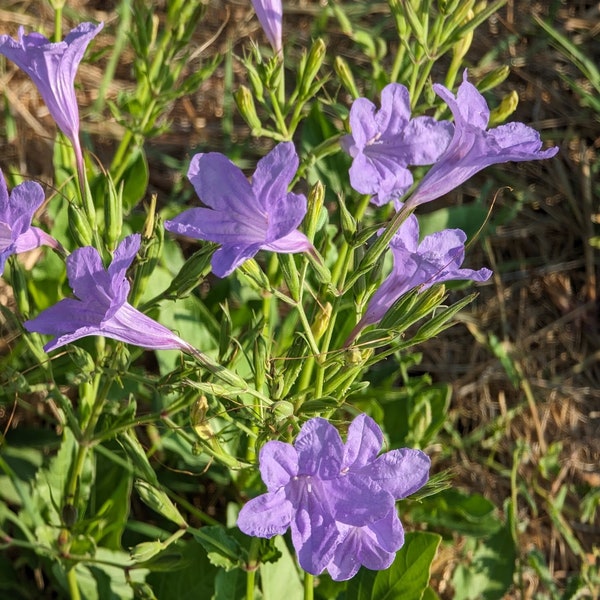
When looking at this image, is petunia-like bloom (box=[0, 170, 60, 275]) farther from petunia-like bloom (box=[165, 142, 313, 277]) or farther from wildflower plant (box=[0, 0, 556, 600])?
petunia-like bloom (box=[165, 142, 313, 277])

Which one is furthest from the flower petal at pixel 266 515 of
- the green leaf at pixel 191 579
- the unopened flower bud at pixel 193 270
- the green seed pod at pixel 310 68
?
the green seed pod at pixel 310 68

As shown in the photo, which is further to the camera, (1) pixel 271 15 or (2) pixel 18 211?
(1) pixel 271 15

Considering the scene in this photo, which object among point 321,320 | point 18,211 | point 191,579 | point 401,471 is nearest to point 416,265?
point 321,320

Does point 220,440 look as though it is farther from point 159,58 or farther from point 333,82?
point 333,82

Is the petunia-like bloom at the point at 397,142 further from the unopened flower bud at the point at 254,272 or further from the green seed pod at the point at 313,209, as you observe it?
the unopened flower bud at the point at 254,272

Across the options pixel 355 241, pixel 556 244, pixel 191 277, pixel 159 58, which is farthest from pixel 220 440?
pixel 556 244

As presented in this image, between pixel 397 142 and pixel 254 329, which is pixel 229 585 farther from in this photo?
pixel 397 142

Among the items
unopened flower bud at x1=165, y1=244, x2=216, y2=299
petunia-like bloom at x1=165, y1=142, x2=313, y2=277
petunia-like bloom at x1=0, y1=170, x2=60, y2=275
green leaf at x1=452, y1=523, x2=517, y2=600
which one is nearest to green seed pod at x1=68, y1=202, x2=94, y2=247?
petunia-like bloom at x1=0, y1=170, x2=60, y2=275
